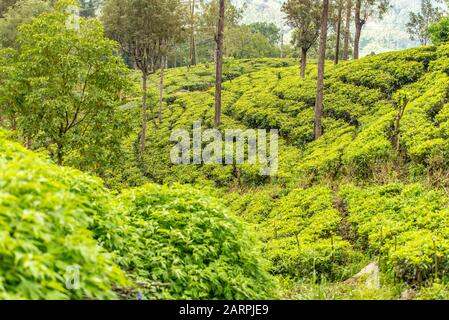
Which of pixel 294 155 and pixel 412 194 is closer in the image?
pixel 412 194

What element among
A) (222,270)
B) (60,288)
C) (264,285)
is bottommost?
(264,285)

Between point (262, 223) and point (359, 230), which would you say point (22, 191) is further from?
point (262, 223)

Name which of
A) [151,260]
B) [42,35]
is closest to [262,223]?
[151,260]

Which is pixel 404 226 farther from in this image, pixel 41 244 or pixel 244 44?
pixel 244 44

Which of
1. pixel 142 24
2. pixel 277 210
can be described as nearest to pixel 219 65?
pixel 142 24

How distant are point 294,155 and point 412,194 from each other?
8251 millimetres

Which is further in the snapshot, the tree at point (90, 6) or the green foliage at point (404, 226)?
the tree at point (90, 6)

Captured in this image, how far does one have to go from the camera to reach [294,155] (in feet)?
60.8

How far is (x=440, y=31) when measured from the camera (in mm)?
24734

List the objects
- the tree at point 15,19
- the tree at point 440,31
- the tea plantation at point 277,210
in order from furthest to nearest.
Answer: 1. the tree at point 15,19
2. the tree at point 440,31
3. the tea plantation at point 277,210

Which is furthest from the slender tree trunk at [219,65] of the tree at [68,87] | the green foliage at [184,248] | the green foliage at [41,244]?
the green foliage at [41,244]

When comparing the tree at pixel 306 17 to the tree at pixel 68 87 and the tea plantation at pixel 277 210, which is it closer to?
the tea plantation at pixel 277 210

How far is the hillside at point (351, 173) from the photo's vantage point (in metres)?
8.57
